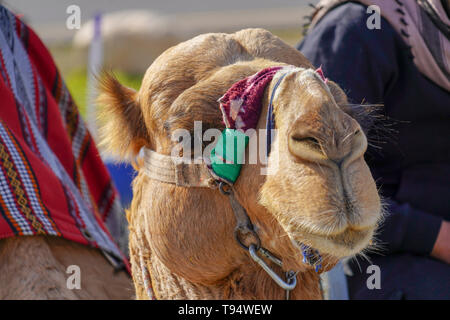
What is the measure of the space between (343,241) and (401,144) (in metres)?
1.12

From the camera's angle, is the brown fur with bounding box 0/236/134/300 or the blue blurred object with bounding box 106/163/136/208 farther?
the blue blurred object with bounding box 106/163/136/208

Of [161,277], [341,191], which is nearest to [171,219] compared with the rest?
[161,277]

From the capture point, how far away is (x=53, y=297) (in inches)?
78.5

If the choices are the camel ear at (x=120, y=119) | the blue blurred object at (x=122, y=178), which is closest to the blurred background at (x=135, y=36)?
the blue blurred object at (x=122, y=178)

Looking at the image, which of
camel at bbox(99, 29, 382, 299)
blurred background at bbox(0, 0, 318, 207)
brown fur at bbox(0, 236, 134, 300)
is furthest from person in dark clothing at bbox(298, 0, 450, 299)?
blurred background at bbox(0, 0, 318, 207)

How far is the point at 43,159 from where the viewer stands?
232cm

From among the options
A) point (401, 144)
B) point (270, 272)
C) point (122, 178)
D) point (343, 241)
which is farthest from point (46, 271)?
point (122, 178)

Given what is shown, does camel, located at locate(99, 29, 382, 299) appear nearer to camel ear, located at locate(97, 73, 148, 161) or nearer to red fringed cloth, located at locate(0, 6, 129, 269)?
camel ear, located at locate(97, 73, 148, 161)

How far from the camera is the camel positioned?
1.37m

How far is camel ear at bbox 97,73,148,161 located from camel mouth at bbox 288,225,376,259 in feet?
2.07

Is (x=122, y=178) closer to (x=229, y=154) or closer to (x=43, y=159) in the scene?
(x=43, y=159)

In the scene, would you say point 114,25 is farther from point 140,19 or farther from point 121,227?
point 121,227

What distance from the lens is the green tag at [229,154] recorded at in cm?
154

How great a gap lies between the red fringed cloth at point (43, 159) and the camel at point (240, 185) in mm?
339
